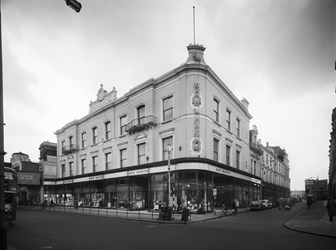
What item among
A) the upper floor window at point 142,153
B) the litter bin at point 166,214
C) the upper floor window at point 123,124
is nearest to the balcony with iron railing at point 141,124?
the upper floor window at point 123,124

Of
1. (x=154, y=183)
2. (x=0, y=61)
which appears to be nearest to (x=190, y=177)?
(x=154, y=183)

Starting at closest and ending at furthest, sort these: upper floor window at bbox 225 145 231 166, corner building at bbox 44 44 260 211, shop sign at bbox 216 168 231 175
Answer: corner building at bbox 44 44 260 211, shop sign at bbox 216 168 231 175, upper floor window at bbox 225 145 231 166

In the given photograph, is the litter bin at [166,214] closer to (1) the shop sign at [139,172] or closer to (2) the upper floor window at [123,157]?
(1) the shop sign at [139,172]

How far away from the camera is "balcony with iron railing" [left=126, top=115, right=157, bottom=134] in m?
35.9

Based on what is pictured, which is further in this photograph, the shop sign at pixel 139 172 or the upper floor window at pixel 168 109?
the shop sign at pixel 139 172

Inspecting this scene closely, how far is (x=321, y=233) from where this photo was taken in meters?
16.1

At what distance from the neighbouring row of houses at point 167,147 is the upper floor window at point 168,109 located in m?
0.12

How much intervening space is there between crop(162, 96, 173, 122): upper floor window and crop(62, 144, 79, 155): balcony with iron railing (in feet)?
Answer: 70.9

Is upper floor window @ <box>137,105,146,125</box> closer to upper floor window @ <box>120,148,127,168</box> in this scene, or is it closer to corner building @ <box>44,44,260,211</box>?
corner building @ <box>44,44,260,211</box>

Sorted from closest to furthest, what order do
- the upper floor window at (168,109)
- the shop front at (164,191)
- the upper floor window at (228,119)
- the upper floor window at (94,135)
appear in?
1. the shop front at (164,191)
2. the upper floor window at (168,109)
3. the upper floor window at (228,119)
4. the upper floor window at (94,135)

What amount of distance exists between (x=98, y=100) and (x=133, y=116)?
11.6 meters

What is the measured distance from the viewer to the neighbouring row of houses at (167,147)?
3241 centimetres

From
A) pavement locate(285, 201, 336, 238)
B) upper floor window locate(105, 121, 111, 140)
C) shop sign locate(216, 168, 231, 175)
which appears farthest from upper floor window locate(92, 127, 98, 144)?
pavement locate(285, 201, 336, 238)

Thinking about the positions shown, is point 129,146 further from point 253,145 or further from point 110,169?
point 253,145
